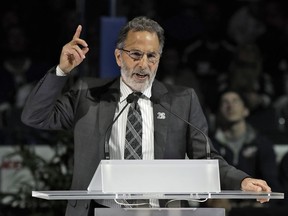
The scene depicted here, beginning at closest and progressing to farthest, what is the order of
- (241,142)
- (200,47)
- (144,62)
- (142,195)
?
(142,195)
(144,62)
(241,142)
(200,47)

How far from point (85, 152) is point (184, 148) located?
43 cm

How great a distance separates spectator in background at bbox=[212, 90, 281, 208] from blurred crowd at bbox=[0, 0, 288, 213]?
368 millimetres

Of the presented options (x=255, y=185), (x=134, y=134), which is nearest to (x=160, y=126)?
(x=134, y=134)

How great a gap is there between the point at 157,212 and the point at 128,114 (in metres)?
0.61

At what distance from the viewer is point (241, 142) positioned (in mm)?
6801

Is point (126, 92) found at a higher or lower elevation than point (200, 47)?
lower

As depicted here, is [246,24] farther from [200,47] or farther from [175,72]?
[175,72]

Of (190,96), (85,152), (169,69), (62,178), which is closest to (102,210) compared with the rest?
(85,152)

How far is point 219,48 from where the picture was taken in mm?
8172

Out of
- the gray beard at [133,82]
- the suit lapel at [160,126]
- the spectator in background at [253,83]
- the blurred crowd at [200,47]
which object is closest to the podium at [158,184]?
the suit lapel at [160,126]

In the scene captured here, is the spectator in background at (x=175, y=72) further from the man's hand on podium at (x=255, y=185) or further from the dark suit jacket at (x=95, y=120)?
the man's hand on podium at (x=255, y=185)

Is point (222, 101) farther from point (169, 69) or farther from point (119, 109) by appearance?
point (119, 109)

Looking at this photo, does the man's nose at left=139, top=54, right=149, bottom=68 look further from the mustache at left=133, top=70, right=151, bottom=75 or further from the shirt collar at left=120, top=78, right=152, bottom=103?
the shirt collar at left=120, top=78, right=152, bottom=103

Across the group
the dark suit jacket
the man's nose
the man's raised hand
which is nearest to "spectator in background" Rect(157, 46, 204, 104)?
the dark suit jacket
